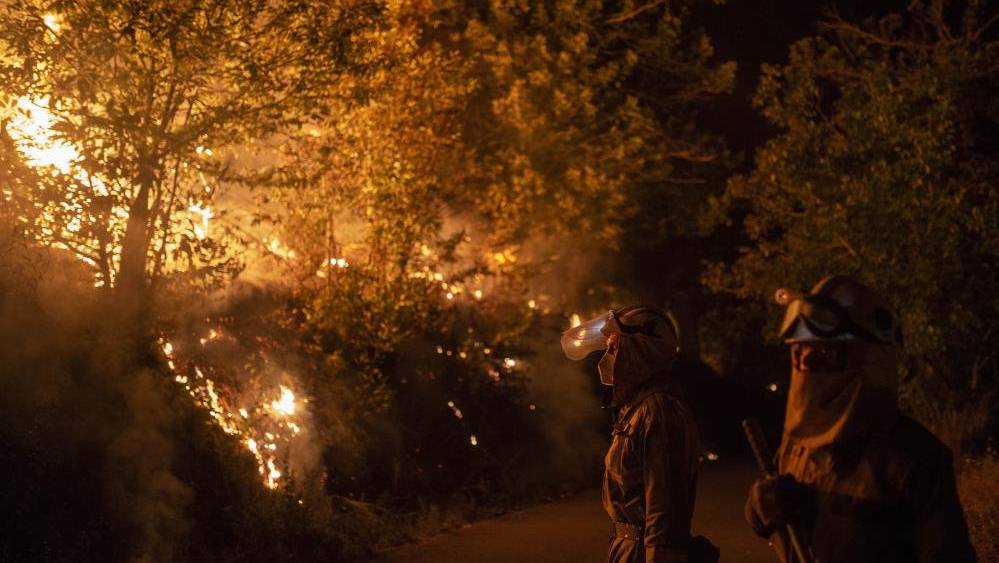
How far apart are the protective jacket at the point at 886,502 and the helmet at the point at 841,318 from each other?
28 cm

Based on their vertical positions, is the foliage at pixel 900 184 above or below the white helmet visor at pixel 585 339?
above

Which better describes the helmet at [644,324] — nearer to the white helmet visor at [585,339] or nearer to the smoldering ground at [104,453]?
the white helmet visor at [585,339]

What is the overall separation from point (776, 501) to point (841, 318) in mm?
601

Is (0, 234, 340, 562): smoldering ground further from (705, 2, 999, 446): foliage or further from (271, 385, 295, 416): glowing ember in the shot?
(705, 2, 999, 446): foliage

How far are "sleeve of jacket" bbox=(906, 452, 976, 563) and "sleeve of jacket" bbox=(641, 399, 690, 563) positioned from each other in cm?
137

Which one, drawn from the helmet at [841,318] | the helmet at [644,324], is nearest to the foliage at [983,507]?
the helmet at [644,324]

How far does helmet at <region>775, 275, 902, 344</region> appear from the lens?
357 centimetres

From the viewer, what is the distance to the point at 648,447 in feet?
15.6

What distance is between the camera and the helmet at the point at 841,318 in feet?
11.7

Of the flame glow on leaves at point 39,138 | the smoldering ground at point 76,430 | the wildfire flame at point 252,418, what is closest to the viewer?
the smoldering ground at point 76,430

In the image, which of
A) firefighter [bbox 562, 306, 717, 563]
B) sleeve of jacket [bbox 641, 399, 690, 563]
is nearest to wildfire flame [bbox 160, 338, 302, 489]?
firefighter [bbox 562, 306, 717, 563]

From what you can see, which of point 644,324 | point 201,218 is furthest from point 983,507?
point 201,218

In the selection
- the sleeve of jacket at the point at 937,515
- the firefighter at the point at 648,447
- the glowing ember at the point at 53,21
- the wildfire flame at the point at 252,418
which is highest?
the glowing ember at the point at 53,21

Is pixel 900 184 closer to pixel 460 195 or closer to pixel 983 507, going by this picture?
pixel 983 507
